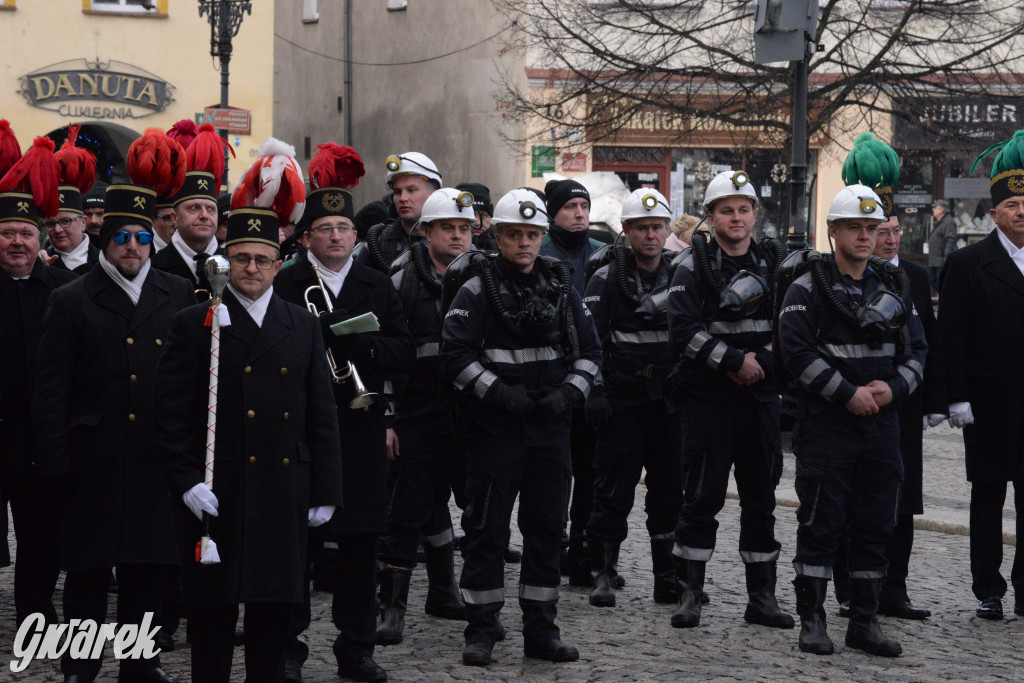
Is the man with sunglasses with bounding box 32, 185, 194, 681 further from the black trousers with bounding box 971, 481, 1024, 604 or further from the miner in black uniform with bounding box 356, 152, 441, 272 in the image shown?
the black trousers with bounding box 971, 481, 1024, 604

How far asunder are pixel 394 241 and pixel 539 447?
6.09 feet

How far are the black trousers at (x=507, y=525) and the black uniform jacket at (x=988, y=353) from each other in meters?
2.50

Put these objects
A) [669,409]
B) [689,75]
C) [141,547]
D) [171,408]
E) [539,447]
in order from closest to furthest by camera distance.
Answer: [171,408]
[141,547]
[539,447]
[669,409]
[689,75]

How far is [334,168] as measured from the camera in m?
7.13

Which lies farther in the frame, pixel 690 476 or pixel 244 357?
Answer: pixel 690 476

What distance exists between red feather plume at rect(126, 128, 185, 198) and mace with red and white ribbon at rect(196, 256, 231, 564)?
1.45 m

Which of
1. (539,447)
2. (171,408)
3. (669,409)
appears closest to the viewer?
(171,408)

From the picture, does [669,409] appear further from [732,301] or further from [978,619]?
[978,619]

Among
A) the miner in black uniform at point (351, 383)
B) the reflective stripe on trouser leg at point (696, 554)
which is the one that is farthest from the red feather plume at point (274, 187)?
the reflective stripe on trouser leg at point (696, 554)

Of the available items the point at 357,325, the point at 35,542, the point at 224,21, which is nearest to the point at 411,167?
the point at 357,325

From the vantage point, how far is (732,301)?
7797 millimetres

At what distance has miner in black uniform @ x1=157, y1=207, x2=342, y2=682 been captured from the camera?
5.68 meters

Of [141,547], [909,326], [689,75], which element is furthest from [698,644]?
[689,75]

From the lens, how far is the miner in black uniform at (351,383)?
671cm
